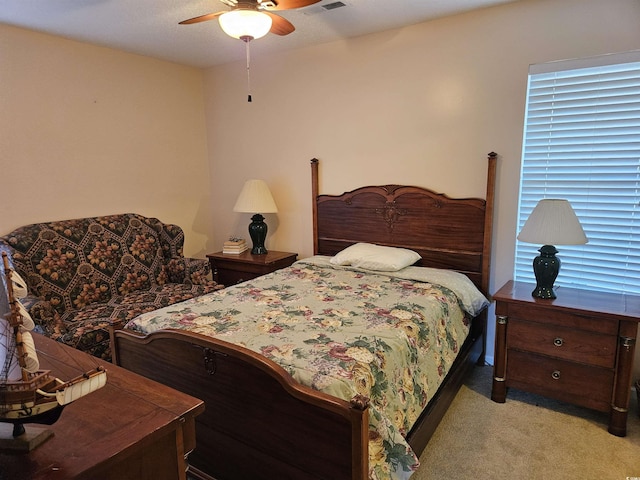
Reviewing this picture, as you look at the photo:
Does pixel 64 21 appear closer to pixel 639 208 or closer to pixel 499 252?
pixel 499 252

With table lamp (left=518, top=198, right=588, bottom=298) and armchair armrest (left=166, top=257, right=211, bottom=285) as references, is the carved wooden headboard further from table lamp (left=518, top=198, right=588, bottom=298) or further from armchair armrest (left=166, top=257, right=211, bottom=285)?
armchair armrest (left=166, top=257, right=211, bottom=285)

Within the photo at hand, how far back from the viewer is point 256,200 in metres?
3.77

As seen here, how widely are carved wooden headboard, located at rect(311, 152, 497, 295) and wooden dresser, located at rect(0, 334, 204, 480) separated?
2476 millimetres

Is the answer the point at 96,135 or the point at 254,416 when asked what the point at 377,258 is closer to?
the point at 254,416

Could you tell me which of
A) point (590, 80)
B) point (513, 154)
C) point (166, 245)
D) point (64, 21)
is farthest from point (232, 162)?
point (590, 80)

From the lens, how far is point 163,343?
1.93m

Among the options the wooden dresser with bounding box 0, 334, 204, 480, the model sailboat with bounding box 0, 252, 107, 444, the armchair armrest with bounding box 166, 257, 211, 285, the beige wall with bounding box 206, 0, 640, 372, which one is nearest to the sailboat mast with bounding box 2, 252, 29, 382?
the model sailboat with bounding box 0, 252, 107, 444

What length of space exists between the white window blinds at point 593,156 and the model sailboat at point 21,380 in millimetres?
2898

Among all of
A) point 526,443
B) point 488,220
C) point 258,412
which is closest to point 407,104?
point 488,220

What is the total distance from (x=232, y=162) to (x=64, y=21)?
1860 mm

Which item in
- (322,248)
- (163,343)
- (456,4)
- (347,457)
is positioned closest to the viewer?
(347,457)

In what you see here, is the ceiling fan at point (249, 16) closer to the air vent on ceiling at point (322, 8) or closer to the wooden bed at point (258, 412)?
the air vent on ceiling at point (322, 8)

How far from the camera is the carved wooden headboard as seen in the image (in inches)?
118

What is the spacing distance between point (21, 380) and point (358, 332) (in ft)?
4.52
